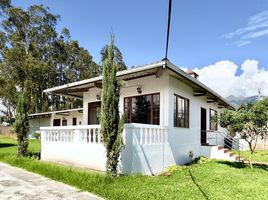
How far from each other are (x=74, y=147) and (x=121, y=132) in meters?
2.77

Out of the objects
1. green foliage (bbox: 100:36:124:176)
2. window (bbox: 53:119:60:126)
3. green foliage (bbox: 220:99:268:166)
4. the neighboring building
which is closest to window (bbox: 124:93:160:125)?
green foliage (bbox: 220:99:268:166)

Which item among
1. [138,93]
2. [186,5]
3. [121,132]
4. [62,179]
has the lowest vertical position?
[62,179]

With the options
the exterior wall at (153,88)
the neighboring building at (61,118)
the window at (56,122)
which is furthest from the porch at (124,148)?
the window at (56,122)

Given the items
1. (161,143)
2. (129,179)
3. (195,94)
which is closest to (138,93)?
(161,143)

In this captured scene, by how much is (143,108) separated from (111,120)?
Answer: 3.71 meters

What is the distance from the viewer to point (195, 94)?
1320 cm

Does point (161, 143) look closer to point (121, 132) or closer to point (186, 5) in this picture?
point (121, 132)

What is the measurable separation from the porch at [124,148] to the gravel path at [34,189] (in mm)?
1580

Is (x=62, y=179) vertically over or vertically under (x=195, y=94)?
under

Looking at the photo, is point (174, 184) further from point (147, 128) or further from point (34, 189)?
point (34, 189)

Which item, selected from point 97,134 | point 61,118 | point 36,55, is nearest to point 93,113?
point 97,134

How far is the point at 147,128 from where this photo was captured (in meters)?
8.72

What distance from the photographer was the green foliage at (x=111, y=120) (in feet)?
24.7

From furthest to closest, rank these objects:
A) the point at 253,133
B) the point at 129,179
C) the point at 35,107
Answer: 1. the point at 35,107
2. the point at 253,133
3. the point at 129,179
